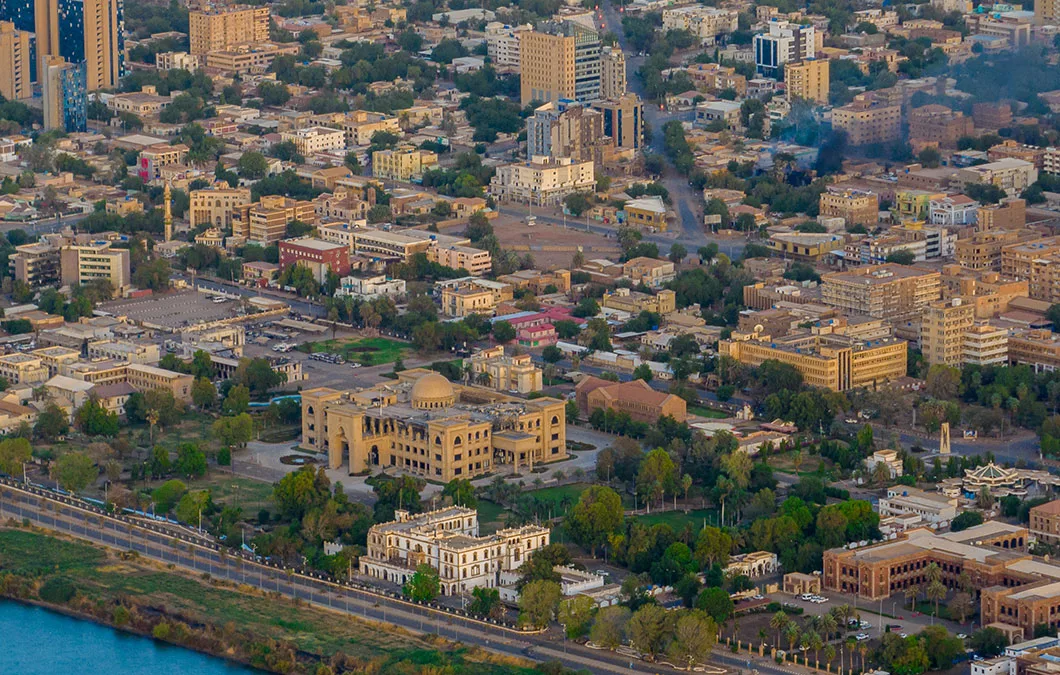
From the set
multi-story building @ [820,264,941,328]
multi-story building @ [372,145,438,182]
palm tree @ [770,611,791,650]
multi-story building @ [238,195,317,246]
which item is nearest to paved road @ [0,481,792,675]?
palm tree @ [770,611,791,650]

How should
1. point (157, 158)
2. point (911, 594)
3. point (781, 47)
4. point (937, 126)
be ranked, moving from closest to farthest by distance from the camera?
point (911, 594) < point (157, 158) < point (937, 126) < point (781, 47)

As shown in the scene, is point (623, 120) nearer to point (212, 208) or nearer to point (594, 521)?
point (212, 208)

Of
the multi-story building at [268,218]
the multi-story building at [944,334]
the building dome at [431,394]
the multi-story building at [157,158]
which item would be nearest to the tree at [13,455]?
the building dome at [431,394]

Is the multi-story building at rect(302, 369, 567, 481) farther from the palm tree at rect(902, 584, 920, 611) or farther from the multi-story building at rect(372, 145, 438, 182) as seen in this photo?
the multi-story building at rect(372, 145, 438, 182)

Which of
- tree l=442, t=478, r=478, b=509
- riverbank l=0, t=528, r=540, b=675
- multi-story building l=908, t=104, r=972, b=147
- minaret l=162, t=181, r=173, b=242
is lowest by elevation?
riverbank l=0, t=528, r=540, b=675

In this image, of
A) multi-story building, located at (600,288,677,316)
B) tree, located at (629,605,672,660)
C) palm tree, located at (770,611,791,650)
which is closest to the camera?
tree, located at (629,605,672,660)

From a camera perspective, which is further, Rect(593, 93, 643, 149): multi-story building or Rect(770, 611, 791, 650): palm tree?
Rect(593, 93, 643, 149): multi-story building

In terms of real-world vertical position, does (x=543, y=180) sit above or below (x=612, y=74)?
below

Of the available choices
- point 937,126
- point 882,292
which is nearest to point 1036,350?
point 882,292
